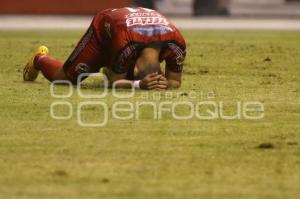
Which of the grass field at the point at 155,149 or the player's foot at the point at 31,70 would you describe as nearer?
the grass field at the point at 155,149

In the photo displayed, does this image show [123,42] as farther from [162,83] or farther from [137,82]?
[162,83]

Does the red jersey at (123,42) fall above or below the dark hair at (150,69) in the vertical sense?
above

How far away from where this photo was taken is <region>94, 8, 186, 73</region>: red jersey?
9617 millimetres

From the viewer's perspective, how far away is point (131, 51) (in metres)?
9.59

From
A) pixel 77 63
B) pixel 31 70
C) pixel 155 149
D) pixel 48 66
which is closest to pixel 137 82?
pixel 77 63

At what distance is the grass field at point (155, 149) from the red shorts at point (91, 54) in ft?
0.81

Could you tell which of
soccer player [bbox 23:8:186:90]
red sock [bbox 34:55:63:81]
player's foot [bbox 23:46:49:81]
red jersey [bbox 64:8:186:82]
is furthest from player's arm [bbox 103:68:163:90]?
player's foot [bbox 23:46:49:81]

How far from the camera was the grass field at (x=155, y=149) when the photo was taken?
5.70m

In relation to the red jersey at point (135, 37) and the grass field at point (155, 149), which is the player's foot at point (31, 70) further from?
the red jersey at point (135, 37)

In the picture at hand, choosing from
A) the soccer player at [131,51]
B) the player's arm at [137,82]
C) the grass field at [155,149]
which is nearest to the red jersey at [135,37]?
the soccer player at [131,51]
